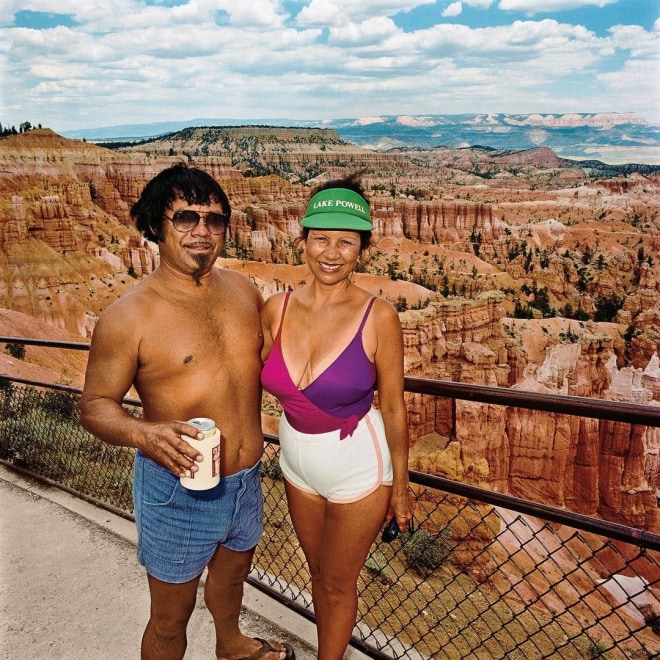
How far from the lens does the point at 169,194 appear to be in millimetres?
2008

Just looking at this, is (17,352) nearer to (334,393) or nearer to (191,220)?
(191,220)

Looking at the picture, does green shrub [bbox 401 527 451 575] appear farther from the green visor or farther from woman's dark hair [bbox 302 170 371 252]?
the green visor

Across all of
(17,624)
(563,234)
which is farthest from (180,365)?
(563,234)

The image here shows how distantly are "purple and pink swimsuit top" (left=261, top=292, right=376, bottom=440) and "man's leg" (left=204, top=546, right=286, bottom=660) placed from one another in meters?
0.77

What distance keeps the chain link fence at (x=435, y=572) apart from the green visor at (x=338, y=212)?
1228 mm

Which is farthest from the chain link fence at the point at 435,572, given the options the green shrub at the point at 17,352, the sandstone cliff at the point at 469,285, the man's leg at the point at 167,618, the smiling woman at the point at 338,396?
the green shrub at the point at 17,352

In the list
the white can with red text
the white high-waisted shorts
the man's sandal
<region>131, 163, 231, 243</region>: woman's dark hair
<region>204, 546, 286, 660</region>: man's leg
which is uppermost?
<region>131, 163, 231, 243</region>: woman's dark hair

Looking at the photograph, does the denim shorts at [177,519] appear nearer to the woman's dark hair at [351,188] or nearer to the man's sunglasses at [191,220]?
the man's sunglasses at [191,220]

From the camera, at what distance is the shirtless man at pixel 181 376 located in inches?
73.3

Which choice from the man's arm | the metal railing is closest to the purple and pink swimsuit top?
the man's arm

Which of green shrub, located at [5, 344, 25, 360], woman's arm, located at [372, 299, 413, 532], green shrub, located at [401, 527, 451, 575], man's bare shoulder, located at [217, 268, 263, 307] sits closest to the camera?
woman's arm, located at [372, 299, 413, 532]

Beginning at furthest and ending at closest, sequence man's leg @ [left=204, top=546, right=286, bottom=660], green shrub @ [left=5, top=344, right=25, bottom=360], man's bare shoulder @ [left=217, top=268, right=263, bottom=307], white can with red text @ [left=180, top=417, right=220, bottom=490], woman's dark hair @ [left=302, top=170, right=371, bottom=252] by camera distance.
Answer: green shrub @ [left=5, top=344, right=25, bottom=360], man's leg @ [left=204, top=546, right=286, bottom=660], man's bare shoulder @ [left=217, top=268, right=263, bottom=307], woman's dark hair @ [left=302, top=170, right=371, bottom=252], white can with red text @ [left=180, top=417, right=220, bottom=490]

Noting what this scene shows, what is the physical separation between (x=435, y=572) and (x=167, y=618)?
6388 mm

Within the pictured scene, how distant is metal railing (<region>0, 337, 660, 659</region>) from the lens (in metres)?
2.27
